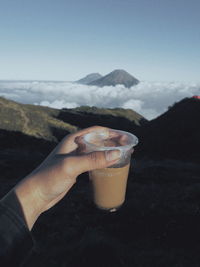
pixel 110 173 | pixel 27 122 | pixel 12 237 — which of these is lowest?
pixel 27 122

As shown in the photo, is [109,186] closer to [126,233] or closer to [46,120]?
[126,233]

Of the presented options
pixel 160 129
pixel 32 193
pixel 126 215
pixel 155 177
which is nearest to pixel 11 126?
pixel 160 129

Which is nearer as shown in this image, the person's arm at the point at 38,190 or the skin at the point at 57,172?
the person's arm at the point at 38,190

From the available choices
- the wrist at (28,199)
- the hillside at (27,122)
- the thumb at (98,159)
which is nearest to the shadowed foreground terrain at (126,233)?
the wrist at (28,199)

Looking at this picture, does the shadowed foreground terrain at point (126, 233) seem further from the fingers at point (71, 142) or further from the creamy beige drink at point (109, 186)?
the fingers at point (71, 142)

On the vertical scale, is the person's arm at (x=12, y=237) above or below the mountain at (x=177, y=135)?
above

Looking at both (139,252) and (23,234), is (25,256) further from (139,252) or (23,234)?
(139,252)

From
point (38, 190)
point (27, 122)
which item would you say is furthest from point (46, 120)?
point (38, 190)

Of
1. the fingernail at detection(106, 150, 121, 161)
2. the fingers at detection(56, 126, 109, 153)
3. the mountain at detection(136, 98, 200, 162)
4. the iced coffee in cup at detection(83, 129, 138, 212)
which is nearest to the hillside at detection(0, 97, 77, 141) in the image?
the mountain at detection(136, 98, 200, 162)
